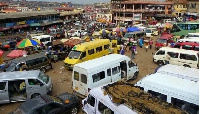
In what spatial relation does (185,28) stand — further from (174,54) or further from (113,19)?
(113,19)

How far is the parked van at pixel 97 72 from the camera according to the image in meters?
11.5

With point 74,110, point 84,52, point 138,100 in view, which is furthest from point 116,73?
point 84,52

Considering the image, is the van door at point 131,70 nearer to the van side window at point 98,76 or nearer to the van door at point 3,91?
the van side window at point 98,76

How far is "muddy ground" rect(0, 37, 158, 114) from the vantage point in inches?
469

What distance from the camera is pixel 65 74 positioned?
56.5ft

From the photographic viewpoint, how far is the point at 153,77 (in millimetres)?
10422

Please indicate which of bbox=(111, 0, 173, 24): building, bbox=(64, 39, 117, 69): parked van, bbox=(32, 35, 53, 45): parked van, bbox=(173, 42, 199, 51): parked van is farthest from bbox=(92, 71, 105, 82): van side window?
bbox=(111, 0, 173, 24): building

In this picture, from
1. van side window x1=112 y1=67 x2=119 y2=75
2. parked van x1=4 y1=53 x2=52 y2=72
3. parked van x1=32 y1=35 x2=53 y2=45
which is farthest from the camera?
parked van x1=32 y1=35 x2=53 y2=45

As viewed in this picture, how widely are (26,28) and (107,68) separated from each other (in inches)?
1473

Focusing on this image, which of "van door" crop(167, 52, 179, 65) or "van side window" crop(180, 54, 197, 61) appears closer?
"van side window" crop(180, 54, 197, 61)

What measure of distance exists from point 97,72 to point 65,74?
6.10 meters

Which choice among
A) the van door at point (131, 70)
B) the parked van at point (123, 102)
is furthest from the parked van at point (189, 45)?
the parked van at point (123, 102)

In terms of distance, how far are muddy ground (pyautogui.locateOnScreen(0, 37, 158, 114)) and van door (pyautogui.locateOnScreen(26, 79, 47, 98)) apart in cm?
103

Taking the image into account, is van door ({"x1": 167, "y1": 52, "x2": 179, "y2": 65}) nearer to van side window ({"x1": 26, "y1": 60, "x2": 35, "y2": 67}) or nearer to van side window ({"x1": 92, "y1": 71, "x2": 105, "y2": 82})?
van side window ({"x1": 92, "y1": 71, "x2": 105, "y2": 82})
